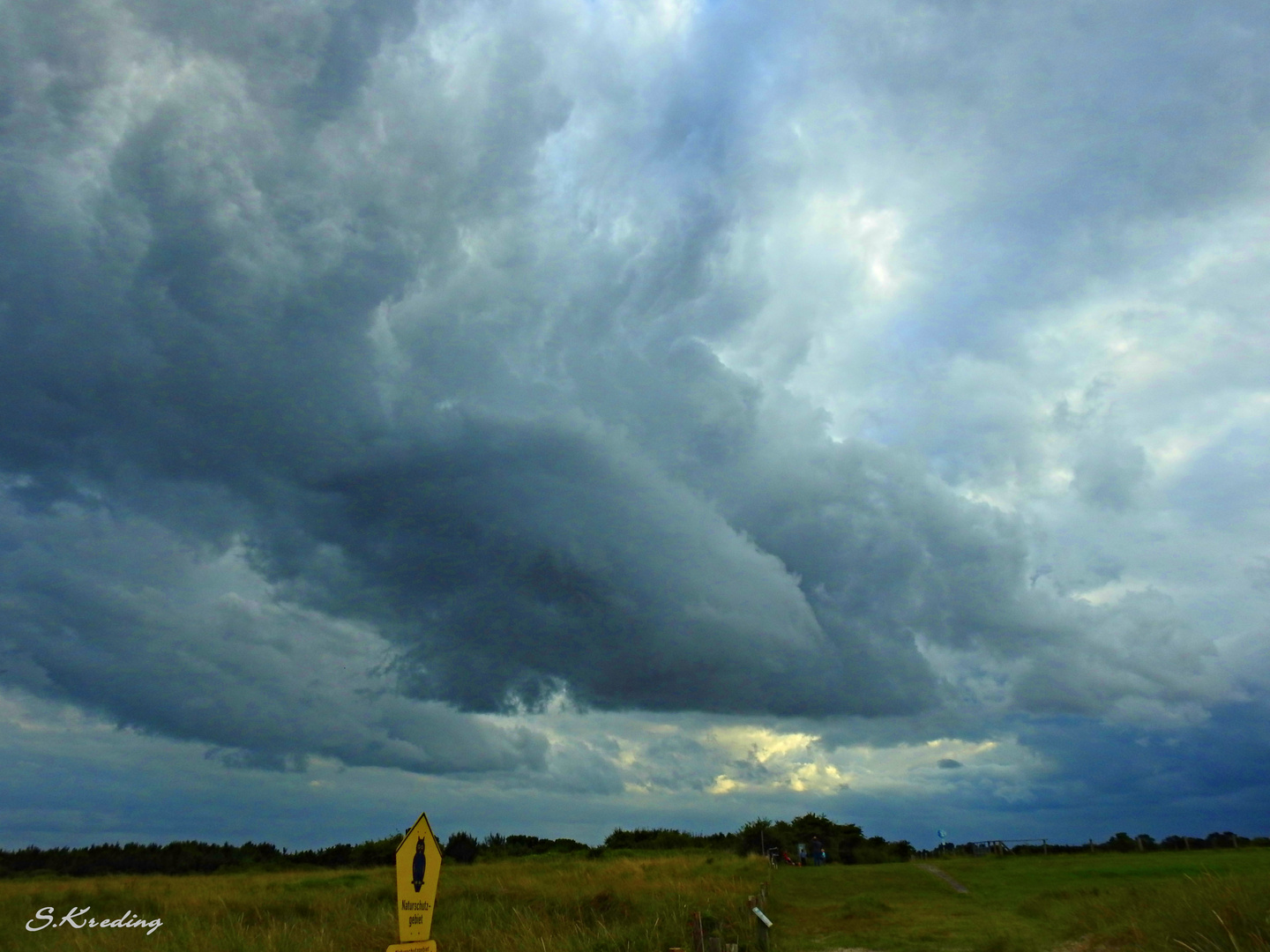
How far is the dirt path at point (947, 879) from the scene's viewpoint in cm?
3447

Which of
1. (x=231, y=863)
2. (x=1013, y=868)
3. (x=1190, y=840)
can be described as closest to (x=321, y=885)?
(x=1013, y=868)

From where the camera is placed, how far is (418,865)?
10.2m

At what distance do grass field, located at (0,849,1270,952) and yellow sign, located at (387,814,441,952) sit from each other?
26.8 feet

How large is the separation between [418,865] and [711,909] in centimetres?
1497

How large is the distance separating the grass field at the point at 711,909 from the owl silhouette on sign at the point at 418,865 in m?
8.42

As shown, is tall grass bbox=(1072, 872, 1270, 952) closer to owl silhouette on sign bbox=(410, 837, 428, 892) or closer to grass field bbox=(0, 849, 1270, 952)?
grass field bbox=(0, 849, 1270, 952)

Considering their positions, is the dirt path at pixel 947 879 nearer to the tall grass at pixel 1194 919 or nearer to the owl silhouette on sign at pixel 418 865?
the tall grass at pixel 1194 919

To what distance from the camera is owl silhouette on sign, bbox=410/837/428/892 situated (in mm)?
10109
